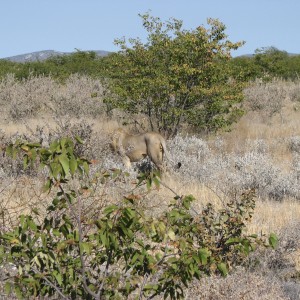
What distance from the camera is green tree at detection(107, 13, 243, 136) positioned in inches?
609

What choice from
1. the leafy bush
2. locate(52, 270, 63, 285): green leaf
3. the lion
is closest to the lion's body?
the lion

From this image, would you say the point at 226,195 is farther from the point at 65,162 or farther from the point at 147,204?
the point at 65,162

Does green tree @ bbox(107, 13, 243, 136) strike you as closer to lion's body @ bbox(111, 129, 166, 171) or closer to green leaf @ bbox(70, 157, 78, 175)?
lion's body @ bbox(111, 129, 166, 171)

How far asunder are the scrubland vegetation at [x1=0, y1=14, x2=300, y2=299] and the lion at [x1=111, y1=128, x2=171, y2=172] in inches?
13.4

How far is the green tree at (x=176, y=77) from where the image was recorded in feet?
50.8

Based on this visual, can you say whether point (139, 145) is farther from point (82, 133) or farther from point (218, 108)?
point (218, 108)

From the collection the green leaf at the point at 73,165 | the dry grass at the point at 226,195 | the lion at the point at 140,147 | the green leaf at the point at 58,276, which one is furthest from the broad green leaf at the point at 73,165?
the lion at the point at 140,147

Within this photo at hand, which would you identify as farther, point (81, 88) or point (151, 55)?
point (81, 88)

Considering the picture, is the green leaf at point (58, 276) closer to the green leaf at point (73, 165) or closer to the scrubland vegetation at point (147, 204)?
the scrubland vegetation at point (147, 204)

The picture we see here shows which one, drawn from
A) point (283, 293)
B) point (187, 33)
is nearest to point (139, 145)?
point (187, 33)

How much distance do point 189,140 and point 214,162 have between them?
7.80 feet

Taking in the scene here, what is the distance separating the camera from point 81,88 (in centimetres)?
2441

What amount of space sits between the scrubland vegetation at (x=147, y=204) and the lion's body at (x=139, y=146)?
35 centimetres

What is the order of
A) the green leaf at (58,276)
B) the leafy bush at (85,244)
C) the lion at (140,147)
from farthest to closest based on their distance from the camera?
the lion at (140,147) → the green leaf at (58,276) → the leafy bush at (85,244)
